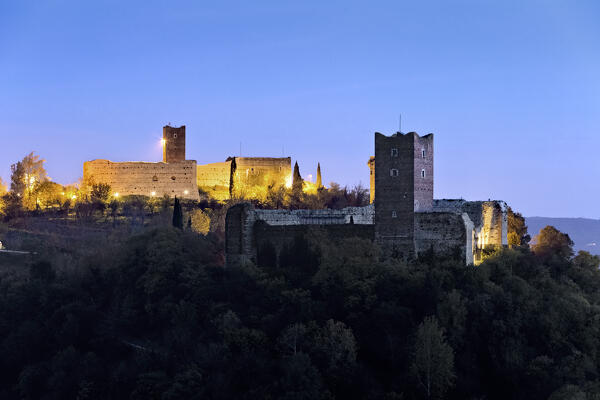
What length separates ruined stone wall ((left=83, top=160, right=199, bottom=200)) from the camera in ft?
255

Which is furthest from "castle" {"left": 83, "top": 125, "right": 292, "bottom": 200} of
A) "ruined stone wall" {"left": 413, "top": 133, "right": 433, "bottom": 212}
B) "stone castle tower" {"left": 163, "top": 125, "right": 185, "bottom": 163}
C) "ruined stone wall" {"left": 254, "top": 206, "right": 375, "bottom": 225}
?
"ruined stone wall" {"left": 413, "top": 133, "right": 433, "bottom": 212}

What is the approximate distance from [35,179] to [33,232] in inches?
506

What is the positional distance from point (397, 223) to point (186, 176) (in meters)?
40.4

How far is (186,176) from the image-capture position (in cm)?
7806

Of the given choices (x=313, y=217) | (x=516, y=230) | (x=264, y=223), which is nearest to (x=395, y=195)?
(x=313, y=217)

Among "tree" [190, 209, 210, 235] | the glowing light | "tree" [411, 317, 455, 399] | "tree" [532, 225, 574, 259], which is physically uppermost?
the glowing light

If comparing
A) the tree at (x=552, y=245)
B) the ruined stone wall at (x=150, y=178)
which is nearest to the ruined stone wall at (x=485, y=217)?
the tree at (x=552, y=245)

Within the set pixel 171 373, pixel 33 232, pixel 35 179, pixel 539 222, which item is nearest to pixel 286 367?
pixel 171 373

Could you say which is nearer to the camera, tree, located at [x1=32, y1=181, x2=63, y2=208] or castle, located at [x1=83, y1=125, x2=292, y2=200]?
castle, located at [x1=83, y1=125, x2=292, y2=200]

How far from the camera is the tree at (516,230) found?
5100 cm

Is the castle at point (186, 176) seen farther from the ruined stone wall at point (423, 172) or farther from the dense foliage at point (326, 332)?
the ruined stone wall at point (423, 172)

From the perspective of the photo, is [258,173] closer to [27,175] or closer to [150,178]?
[150,178]

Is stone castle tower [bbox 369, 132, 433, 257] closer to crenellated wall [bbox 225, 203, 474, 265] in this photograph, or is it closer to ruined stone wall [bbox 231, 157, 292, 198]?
crenellated wall [bbox 225, 203, 474, 265]

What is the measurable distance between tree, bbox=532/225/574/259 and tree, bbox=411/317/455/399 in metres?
14.3
